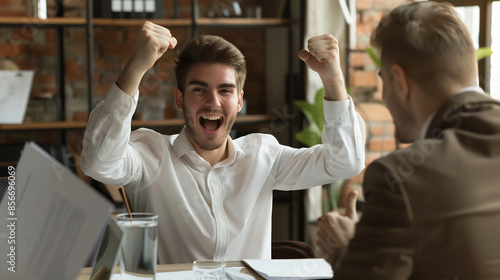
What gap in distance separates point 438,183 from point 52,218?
1.65 feet

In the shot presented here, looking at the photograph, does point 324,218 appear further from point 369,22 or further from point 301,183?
point 369,22

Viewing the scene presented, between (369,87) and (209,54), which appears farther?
(369,87)

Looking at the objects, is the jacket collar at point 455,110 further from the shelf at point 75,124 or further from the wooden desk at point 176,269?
the shelf at point 75,124

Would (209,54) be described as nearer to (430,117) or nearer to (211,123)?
(211,123)

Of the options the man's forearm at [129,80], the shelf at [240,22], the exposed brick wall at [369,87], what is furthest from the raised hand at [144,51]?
the exposed brick wall at [369,87]

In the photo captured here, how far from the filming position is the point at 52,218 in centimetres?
75

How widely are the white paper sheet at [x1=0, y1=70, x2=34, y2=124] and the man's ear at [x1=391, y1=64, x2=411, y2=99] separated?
7.89 feet

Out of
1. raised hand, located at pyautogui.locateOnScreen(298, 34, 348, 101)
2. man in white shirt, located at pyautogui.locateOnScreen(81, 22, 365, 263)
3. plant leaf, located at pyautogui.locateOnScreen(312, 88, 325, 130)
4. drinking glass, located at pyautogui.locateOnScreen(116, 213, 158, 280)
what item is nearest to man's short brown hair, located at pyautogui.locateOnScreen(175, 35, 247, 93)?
man in white shirt, located at pyautogui.locateOnScreen(81, 22, 365, 263)

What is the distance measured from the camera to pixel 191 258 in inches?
61.0

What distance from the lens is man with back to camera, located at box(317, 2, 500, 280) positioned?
79cm

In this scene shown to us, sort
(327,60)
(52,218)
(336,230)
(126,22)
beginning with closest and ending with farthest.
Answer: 1. (52,218)
2. (336,230)
3. (327,60)
4. (126,22)

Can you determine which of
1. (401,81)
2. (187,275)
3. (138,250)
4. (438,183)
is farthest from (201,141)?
(438,183)

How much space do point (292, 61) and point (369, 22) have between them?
45cm

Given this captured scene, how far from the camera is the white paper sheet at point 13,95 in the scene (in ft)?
9.53
